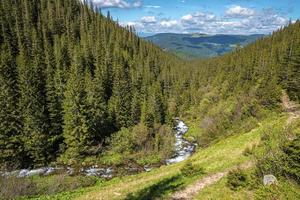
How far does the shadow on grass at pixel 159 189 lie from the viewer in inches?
859

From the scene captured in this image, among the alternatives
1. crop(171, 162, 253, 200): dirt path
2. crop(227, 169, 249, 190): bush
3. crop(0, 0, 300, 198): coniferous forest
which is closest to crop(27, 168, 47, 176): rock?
crop(0, 0, 300, 198): coniferous forest

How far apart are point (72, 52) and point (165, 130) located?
51.2 meters

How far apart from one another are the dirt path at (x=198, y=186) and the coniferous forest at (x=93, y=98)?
1794 cm

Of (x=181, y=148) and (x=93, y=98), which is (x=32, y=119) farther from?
(x=181, y=148)

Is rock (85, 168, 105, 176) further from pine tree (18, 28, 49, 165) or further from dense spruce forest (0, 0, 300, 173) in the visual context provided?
pine tree (18, 28, 49, 165)

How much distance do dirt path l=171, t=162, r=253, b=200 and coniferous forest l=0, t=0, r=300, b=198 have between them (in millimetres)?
17941

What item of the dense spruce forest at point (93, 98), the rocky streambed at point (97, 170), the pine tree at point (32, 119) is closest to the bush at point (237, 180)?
the dense spruce forest at point (93, 98)

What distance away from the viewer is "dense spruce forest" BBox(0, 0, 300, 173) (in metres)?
57.2

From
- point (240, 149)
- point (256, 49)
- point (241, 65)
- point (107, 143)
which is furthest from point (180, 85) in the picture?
point (240, 149)

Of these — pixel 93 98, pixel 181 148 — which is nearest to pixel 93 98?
pixel 93 98

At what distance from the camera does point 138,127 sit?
6869 cm

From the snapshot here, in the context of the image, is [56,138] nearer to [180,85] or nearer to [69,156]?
[69,156]

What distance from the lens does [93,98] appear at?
228 ft

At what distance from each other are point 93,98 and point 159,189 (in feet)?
160
